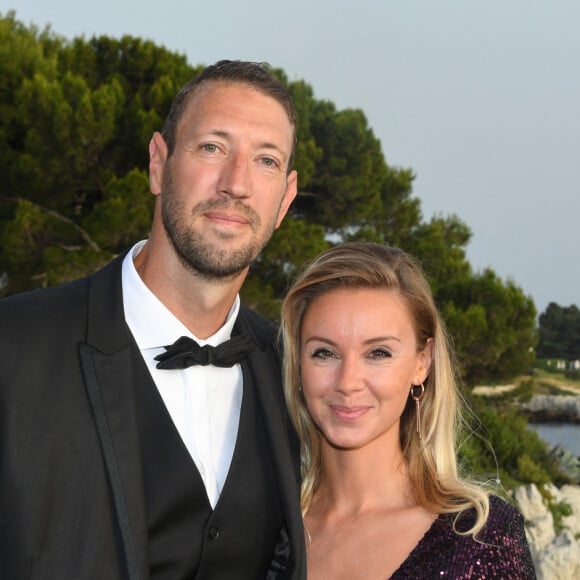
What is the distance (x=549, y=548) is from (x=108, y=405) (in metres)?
9.25

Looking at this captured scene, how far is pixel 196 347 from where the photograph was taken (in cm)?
268

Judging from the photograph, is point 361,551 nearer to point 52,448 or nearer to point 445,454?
point 445,454

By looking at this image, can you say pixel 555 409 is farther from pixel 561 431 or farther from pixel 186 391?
pixel 186 391

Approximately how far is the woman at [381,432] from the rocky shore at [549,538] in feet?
25.6

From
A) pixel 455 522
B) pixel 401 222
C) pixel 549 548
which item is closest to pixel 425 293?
pixel 455 522

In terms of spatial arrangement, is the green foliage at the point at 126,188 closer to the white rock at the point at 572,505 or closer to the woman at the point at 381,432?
the white rock at the point at 572,505

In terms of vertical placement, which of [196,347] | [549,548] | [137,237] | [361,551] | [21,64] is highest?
[21,64]

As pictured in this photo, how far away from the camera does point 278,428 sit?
2842 mm

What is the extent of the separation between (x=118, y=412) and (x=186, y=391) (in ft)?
1.16

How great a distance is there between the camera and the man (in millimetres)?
2311

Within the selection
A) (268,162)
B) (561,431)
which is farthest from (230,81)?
(561,431)

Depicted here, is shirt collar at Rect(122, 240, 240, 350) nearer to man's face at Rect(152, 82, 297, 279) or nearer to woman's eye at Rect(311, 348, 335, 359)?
man's face at Rect(152, 82, 297, 279)

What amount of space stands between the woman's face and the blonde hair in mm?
57

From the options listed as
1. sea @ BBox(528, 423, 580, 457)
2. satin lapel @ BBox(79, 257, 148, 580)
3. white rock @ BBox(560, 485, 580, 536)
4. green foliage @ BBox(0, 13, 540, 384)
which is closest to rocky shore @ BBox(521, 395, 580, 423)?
sea @ BBox(528, 423, 580, 457)
